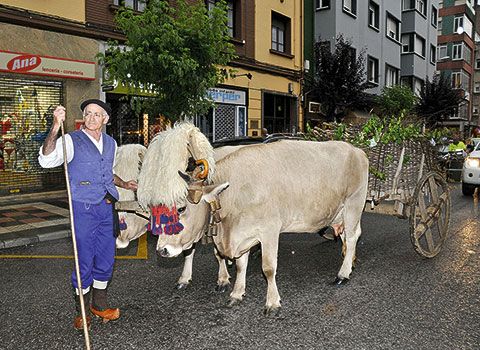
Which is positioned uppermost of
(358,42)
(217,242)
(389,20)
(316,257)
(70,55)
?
(389,20)

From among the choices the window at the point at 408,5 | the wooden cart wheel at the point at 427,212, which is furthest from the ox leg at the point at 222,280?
the window at the point at 408,5

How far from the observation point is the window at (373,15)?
25577 millimetres

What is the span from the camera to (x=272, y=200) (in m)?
4.28

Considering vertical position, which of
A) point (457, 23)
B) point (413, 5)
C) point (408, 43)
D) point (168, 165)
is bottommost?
point (168, 165)

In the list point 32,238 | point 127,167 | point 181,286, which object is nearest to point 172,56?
point 32,238

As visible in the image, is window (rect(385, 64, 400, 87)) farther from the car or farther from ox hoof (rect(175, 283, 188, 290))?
ox hoof (rect(175, 283, 188, 290))

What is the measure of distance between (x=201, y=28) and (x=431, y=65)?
33.1 m

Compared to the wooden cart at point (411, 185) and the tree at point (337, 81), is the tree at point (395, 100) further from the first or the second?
the wooden cart at point (411, 185)

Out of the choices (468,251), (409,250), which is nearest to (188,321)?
(409,250)

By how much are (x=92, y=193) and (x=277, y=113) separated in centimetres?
1620

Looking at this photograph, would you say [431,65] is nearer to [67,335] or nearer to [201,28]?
[201,28]

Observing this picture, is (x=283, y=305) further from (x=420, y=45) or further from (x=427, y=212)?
(x=420, y=45)

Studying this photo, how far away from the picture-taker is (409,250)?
6531mm

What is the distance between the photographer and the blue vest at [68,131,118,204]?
3646 mm
